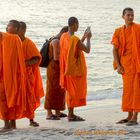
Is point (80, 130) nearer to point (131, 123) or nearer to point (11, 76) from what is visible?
point (131, 123)

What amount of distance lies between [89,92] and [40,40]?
1889 centimetres

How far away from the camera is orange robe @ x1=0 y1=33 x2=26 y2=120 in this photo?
24.2 feet

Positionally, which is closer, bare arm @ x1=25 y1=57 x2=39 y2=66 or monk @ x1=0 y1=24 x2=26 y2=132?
monk @ x1=0 y1=24 x2=26 y2=132

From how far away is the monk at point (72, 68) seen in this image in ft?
27.9

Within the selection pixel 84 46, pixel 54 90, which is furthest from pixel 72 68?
pixel 54 90

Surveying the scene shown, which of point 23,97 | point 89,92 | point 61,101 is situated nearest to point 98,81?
point 89,92

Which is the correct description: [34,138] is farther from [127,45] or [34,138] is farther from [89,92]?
[89,92]

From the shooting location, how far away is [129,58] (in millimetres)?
7953

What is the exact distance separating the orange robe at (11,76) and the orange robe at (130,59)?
58.3 inches

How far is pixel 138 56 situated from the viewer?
7934 mm

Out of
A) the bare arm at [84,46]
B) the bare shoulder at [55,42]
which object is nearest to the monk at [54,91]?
the bare shoulder at [55,42]

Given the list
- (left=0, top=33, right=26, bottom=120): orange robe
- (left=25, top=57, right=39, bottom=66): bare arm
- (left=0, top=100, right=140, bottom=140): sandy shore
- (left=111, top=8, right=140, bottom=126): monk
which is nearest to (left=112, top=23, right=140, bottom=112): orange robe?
(left=111, top=8, right=140, bottom=126): monk

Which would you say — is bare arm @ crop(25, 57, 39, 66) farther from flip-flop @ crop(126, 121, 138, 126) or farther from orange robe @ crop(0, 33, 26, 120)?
flip-flop @ crop(126, 121, 138, 126)

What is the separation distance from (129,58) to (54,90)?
1580mm
